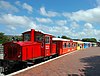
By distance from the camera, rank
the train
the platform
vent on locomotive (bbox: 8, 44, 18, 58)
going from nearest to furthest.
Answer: the platform
the train
vent on locomotive (bbox: 8, 44, 18, 58)

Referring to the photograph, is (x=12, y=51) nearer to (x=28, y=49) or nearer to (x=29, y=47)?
(x=28, y=49)

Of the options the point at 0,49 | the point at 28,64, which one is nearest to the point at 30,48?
the point at 28,64

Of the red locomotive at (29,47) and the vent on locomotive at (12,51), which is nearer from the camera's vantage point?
the red locomotive at (29,47)

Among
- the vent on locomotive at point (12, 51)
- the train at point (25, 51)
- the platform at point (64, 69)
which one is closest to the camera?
the platform at point (64, 69)

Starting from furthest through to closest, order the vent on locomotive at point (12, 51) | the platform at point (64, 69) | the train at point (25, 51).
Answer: the vent on locomotive at point (12, 51), the train at point (25, 51), the platform at point (64, 69)

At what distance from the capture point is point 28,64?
630 inches

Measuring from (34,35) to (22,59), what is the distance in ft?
13.4

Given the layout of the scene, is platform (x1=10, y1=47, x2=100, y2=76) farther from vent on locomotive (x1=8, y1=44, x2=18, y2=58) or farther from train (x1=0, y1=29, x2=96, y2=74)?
vent on locomotive (x1=8, y1=44, x2=18, y2=58)

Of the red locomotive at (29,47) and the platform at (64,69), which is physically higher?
the red locomotive at (29,47)

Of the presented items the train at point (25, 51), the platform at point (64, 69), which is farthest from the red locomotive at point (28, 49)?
the platform at point (64, 69)

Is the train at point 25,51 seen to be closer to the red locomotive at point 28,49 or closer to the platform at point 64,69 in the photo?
the red locomotive at point 28,49

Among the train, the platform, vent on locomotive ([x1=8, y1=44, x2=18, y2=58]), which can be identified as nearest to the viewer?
the platform

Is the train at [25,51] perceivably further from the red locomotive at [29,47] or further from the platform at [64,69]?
the platform at [64,69]

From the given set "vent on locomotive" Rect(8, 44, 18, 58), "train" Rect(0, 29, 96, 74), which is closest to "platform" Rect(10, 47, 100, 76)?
"train" Rect(0, 29, 96, 74)
